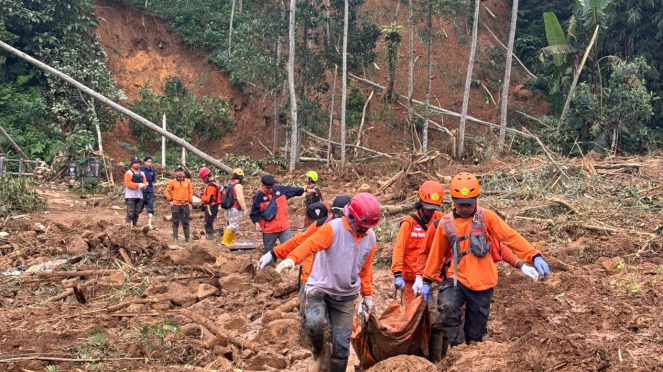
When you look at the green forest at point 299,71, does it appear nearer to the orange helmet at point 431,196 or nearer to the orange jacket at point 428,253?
the orange helmet at point 431,196

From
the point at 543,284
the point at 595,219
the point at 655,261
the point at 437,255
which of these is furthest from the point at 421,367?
the point at 595,219

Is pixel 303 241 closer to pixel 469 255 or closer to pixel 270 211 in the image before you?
pixel 469 255

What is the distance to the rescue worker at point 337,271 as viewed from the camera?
5.05 metres

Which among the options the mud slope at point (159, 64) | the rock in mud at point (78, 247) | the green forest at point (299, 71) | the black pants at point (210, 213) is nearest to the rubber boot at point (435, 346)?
the rock in mud at point (78, 247)

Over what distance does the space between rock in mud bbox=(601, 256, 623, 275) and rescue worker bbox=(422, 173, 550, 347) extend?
4.37 metres

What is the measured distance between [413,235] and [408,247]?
0.42 feet

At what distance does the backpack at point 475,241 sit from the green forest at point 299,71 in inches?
733

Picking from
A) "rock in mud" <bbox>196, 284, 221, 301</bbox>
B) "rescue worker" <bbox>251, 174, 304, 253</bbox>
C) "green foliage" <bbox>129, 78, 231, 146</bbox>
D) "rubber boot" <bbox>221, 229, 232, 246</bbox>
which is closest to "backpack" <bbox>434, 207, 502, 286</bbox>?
"rock in mud" <bbox>196, 284, 221, 301</bbox>

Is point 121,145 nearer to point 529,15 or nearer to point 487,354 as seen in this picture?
point 529,15

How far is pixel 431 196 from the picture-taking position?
6.18 m

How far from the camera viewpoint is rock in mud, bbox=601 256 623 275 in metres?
9.04

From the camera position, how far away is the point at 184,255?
1058 cm

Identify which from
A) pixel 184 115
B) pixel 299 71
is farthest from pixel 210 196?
pixel 184 115

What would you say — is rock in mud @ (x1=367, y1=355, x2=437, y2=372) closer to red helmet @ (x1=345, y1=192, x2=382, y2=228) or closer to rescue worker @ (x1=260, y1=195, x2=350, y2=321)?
rescue worker @ (x1=260, y1=195, x2=350, y2=321)
